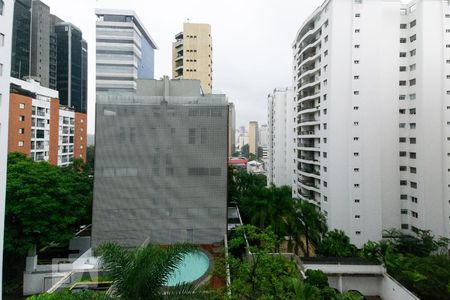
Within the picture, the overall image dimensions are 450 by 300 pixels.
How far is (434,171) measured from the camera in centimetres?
2261

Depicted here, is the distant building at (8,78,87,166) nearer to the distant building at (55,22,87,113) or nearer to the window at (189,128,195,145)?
the window at (189,128,195,145)

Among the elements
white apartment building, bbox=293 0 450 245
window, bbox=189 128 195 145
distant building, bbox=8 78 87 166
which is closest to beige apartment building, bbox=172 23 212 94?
distant building, bbox=8 78 87 166

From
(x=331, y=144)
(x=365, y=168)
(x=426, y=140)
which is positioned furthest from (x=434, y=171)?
(x=331, y=144)

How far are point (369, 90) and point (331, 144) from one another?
5332 millimetres

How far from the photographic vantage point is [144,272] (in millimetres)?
6391

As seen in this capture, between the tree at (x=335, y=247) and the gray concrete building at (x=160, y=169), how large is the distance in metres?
6.81

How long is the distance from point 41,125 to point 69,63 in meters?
41.4

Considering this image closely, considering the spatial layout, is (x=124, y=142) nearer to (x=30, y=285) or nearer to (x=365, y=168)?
(x=30, y=285)

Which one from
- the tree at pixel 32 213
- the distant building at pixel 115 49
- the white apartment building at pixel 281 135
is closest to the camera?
the tree at pixel 32 213

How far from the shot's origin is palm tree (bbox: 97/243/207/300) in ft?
20.9

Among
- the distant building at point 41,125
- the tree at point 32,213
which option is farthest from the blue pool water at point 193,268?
the distant building at point 41,125

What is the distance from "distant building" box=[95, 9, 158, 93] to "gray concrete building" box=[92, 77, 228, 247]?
29.4 m

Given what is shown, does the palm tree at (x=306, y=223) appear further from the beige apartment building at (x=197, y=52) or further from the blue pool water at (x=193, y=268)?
the beige apartment building at (x=197, y=52)

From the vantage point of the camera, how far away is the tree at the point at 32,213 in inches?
647
